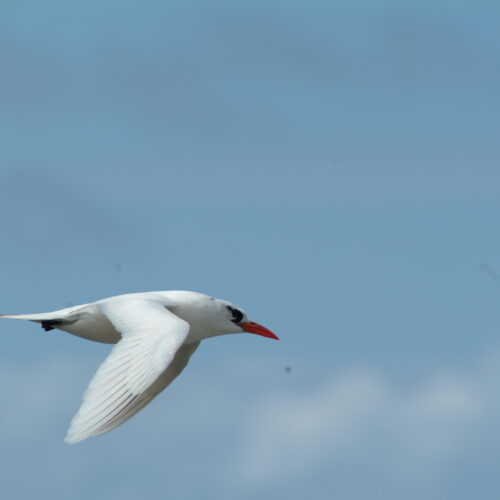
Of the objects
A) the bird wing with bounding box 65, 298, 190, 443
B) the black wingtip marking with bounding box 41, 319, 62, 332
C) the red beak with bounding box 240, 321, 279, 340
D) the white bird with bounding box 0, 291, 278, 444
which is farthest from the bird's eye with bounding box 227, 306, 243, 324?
the black wingtip marking with bounding box 41, 319, 62, 332

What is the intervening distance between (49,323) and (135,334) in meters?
2.70

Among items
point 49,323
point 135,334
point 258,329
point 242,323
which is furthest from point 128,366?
point 258,329

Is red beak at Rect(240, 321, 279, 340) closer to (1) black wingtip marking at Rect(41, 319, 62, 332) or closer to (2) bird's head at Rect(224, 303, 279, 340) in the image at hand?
(2) bird's head at Rect(224, 303, 279, 340)

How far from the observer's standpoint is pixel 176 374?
65.8ft

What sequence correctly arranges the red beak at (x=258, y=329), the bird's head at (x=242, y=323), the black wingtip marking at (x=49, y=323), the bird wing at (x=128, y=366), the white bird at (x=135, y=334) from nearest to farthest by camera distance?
the bird wing at (x=128, y=366), the white bird at (x=135, y=334), the black wingtip marking at (x=49, y=323), the bird's head at (x=242, y=323), the red beak at (x=258, y=329)

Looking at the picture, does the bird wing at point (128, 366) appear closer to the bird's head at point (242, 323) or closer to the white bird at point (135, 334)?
the white bird at point (135, 334)

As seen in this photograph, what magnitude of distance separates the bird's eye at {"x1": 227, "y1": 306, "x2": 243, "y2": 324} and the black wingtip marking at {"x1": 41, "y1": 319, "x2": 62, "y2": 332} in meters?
2.55

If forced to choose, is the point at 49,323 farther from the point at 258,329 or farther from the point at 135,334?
the point at 258,329

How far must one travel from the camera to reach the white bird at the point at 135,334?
15.4 m

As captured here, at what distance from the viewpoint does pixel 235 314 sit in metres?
20.1

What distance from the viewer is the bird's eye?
20.0 meters

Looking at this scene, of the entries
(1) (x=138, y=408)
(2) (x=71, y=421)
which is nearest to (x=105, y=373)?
(2) (x=71, y=421)

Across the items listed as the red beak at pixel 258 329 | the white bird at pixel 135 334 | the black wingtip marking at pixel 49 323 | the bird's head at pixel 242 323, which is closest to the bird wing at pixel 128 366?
the white bird at pixel 135 334

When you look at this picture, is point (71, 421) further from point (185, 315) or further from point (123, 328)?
point (185, 315)
